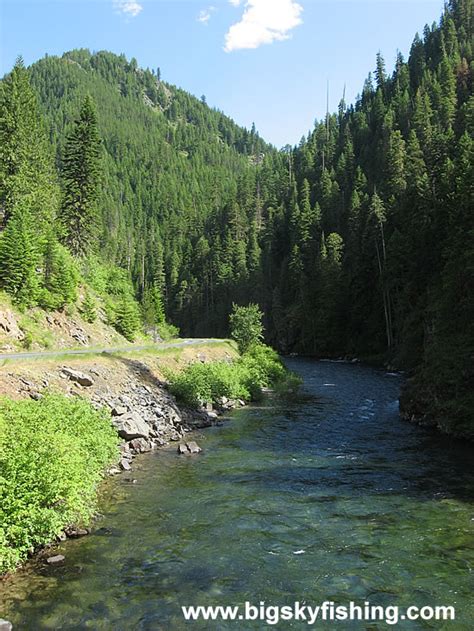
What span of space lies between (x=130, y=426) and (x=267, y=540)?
12.2m

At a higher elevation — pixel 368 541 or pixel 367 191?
pixel 367 191

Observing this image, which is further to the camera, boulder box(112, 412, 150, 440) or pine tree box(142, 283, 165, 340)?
pine tree box(142, 283, 165, 340)

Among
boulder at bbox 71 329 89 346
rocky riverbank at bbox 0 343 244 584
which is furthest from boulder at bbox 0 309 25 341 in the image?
rocky riverbank at bbox 0 343 244 584

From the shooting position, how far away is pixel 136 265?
153375 mm

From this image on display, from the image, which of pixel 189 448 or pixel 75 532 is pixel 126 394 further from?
pixel 75 532

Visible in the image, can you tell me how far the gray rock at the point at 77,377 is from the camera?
1000 inches

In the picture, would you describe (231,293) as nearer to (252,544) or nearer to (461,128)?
(461,128)

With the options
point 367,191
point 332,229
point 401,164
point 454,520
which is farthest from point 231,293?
point 454,520

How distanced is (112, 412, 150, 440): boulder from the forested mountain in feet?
52.9

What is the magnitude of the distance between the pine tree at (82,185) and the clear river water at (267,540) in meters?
38.5

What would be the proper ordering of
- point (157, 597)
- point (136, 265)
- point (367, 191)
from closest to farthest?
point (157, 597) < point (367, 191) < point (136, 265)

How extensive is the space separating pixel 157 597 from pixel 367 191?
9796 cm

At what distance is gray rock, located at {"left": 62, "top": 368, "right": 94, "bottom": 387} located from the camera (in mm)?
25391

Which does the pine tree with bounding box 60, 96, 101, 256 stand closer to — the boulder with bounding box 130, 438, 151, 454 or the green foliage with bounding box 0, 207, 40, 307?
the green foliage with bounding box 0, 207, 40, 307
